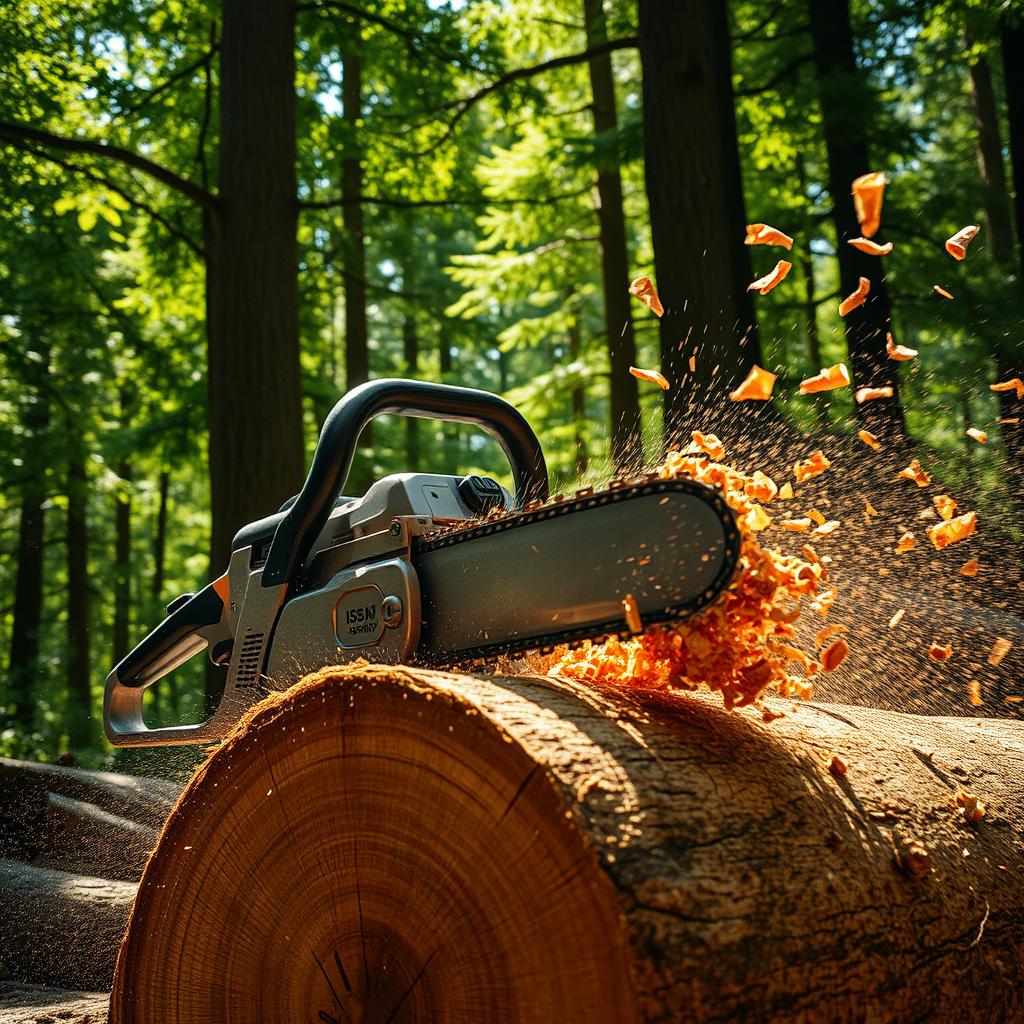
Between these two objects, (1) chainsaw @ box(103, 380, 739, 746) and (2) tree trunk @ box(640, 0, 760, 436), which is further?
(2) tree trunk @ box(640, 0, 760, 436)

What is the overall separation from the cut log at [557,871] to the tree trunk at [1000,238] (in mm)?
4225

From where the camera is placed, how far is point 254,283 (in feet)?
18.5

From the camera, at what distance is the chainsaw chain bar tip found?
146 centimetres

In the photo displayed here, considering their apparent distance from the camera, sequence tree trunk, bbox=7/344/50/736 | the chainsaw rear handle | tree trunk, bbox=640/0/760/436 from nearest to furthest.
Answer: the chainsaw rear handle < tree trunk, bbox=640/0/760/436 < tree trunk, bbox=7/344/50/736

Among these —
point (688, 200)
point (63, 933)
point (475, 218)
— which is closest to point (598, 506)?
point (63, 933)

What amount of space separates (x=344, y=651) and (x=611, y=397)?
330 inches

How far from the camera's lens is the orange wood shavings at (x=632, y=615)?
1.54 metres

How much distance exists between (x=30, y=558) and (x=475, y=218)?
941cm

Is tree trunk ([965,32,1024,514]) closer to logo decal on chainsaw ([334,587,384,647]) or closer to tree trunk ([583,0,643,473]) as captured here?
tree trunk ([583,0,643,473])

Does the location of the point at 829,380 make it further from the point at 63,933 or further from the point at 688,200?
the point at 688,200

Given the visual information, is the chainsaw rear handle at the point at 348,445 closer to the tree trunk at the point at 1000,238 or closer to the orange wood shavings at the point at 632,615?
the orange wood shavings at the point at 632,615

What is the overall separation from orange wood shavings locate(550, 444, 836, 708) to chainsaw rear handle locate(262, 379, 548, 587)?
740 millimetres

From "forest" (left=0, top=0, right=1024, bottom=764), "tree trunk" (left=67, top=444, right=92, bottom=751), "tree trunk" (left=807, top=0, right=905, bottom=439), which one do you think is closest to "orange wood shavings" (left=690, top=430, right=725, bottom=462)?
"forest" (left=0, top=0, right=1024, bottom=764)

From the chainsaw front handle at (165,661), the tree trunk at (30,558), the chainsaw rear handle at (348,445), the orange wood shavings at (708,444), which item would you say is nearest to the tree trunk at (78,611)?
the tree trunk at (30,558)
